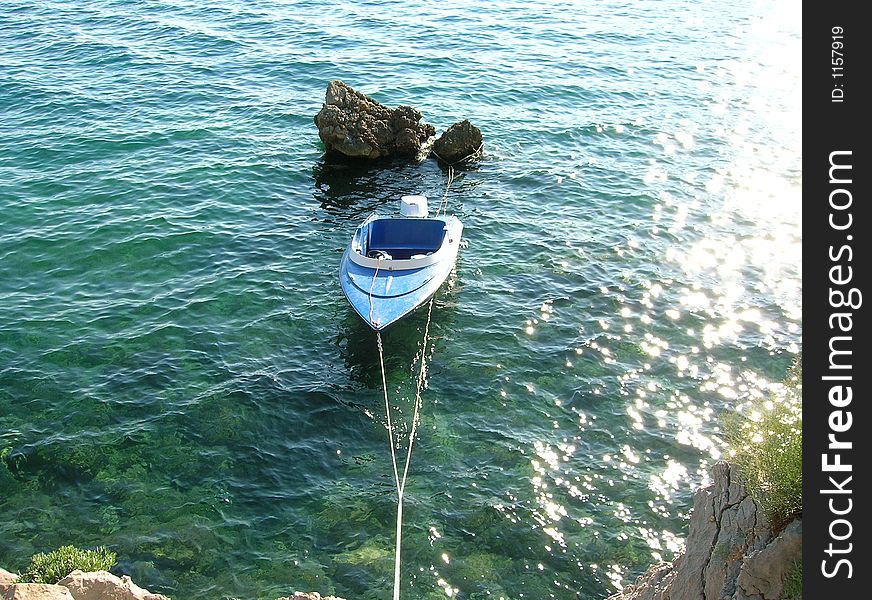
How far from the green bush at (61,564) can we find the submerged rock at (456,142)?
69.7 ft

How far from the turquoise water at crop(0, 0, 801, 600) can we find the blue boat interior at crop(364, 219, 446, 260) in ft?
4.55

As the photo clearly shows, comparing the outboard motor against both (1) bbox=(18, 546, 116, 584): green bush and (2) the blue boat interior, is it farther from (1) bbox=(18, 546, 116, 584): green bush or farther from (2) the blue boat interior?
(1) bbox=(18, 546, 116, 584): green bush

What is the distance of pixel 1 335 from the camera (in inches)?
857

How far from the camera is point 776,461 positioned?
9781mm

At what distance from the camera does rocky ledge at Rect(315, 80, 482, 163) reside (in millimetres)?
31453

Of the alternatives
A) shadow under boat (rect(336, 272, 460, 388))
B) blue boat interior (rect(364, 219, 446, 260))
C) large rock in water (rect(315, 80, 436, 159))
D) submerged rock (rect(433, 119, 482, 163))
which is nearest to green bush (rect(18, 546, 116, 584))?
shadow under boat (rect(336, 272, 460, 388))

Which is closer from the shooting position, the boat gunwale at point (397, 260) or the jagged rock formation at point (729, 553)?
the jagged rock formation at point (729, 553)

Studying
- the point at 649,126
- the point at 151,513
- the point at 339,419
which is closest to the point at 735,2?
the point at 649,126

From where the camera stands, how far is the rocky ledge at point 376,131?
1238 inches

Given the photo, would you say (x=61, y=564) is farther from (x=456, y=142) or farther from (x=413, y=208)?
(x=456, y=142)

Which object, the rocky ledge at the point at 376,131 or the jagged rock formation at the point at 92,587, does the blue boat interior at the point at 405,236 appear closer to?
the rocky ledge at the point at 376,131

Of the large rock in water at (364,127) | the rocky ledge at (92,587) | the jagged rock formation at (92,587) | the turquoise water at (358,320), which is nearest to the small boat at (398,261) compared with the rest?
the turquoise water at (358,320)

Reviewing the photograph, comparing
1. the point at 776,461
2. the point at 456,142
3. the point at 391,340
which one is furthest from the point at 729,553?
the point at 456,142

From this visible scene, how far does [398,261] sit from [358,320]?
2.11m
